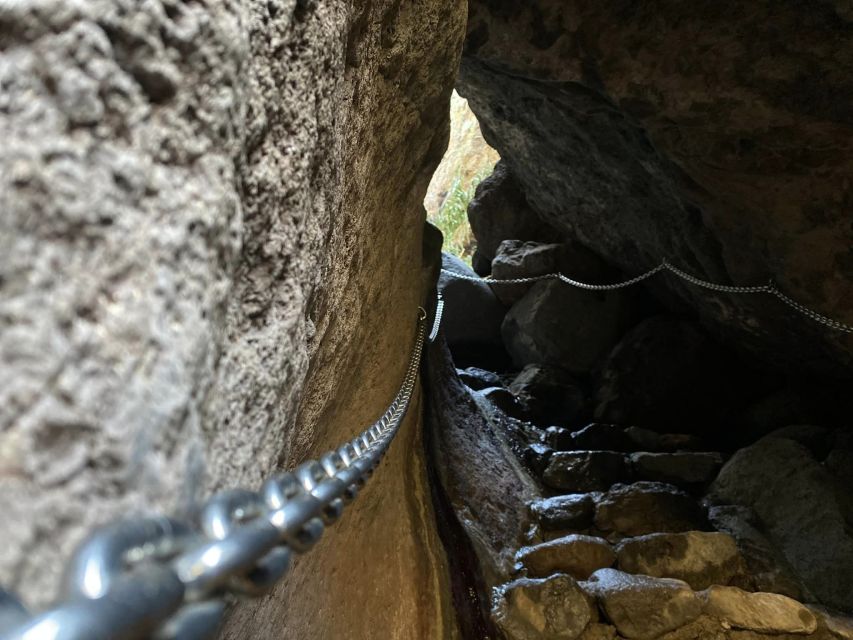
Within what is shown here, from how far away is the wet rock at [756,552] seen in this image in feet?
12.2

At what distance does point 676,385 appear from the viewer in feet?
21.6

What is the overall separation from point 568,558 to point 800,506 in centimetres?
173

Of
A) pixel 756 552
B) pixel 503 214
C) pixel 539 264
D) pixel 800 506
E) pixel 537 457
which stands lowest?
pixel 756 552

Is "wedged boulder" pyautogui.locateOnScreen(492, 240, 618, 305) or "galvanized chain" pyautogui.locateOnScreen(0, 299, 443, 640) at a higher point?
"galvanized chain" pyautogui.locateOnScreen(0, 299, 443, 640)

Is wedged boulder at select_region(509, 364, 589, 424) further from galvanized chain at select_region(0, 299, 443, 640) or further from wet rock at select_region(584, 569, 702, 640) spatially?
galvanized chain at select_region(0, 299, 443, 640)

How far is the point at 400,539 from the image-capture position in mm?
2984

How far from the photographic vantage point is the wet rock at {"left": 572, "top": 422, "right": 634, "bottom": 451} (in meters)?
5.78

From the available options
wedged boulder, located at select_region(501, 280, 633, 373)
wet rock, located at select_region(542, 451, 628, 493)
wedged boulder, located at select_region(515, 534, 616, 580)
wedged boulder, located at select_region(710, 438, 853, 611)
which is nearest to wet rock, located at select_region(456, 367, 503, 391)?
wedged boulder, located at select_region(501, 280, 633, 373)

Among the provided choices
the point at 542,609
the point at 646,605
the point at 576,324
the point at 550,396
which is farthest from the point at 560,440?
the point at 542,609

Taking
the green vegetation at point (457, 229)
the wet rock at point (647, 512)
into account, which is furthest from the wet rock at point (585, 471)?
the green vegetation at point (457, 229)

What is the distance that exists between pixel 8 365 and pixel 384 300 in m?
1.95

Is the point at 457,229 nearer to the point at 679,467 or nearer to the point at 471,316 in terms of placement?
the point at 471,316

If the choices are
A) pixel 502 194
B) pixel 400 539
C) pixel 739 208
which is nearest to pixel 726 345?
pixel 739 208

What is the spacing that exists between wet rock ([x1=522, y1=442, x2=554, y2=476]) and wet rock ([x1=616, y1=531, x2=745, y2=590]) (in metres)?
1.26
